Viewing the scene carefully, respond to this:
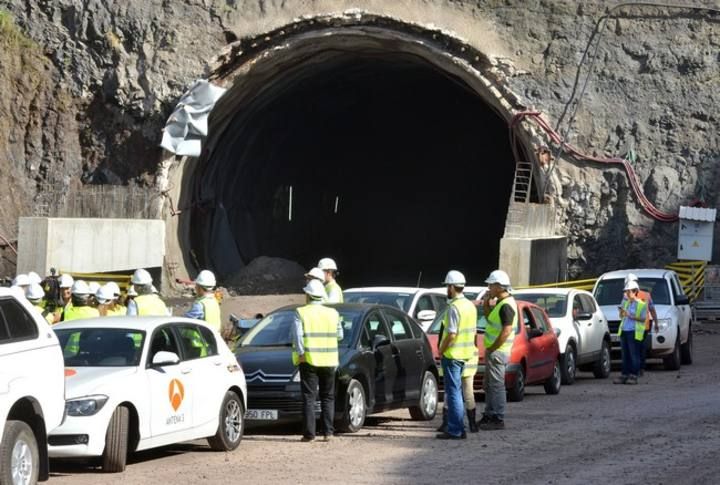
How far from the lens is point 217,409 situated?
14.0 metres

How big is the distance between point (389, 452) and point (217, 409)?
1758mm

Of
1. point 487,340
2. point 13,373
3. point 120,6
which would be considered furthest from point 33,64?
point 13,373

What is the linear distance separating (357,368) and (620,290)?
11918 millimetres

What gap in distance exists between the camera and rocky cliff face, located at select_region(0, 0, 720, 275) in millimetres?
Answer: 34969

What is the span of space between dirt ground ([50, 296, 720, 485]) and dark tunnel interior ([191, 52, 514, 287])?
20.6 metres

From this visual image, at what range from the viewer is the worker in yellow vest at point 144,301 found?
639 inches

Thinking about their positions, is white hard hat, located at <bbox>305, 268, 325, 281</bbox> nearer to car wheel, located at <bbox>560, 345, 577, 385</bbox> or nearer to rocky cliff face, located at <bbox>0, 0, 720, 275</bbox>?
car wheel, located at <bbox>560, 345, 577, 385</bbox>

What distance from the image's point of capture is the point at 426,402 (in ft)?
56.9

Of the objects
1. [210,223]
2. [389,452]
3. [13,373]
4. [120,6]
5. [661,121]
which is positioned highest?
[120,6]

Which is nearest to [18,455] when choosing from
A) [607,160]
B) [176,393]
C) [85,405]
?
[85,405]

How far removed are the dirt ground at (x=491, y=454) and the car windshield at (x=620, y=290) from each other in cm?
714

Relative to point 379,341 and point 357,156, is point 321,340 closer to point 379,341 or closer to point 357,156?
point 379,341

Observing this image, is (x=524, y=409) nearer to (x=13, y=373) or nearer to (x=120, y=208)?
(x=13, y=373)

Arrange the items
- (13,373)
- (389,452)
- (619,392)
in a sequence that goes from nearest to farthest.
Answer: (13,373) < (389,452) < (619,392)
